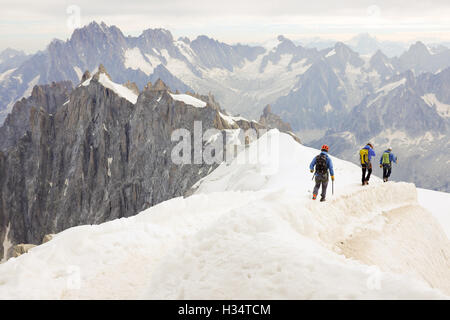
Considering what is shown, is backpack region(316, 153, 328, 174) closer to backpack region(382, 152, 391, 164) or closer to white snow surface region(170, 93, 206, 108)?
backpack region(382, 152, 391, 164)

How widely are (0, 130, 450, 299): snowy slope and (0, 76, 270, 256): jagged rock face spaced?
299ft

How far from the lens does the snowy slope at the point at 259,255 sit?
880 centimetres

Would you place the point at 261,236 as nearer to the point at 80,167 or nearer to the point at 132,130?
the point at 132,130

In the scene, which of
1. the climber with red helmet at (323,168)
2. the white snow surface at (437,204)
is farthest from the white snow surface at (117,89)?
the climber with red helmet at (323,168)

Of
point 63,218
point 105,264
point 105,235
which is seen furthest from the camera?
point 63,218

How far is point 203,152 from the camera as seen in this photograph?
95750 millimetres

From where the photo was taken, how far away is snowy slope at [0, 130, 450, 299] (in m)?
8.80

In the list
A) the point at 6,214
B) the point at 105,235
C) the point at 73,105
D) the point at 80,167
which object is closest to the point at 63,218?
the point at 80,167

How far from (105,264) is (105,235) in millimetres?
2348

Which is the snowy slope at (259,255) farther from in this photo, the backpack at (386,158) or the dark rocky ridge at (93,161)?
the dark rocky ridge at (93,161)

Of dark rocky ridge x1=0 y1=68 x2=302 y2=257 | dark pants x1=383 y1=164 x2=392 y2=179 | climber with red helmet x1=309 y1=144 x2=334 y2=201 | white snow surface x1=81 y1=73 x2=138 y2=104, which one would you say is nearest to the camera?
climber with red helmet x1=309 y1=144 x2=334 y2=201

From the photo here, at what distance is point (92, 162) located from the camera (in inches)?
5743

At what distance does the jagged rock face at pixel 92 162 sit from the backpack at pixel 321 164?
90812 millimetres

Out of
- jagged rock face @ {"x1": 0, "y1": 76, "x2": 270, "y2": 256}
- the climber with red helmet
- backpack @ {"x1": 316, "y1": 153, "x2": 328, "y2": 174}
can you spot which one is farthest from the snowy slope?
jagged rock face @ {"x1": 0, "y1": 76, "x2": 270, "y2": 256}
